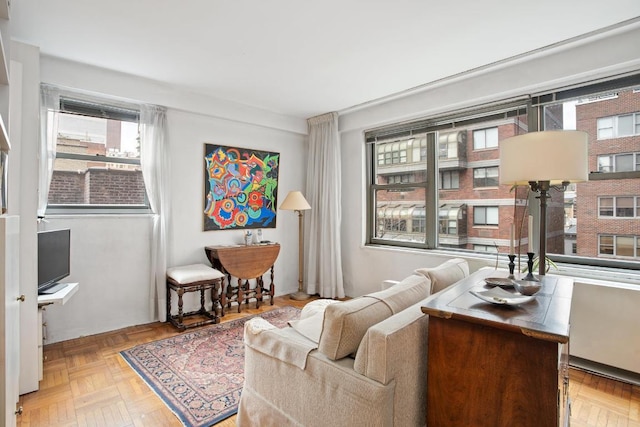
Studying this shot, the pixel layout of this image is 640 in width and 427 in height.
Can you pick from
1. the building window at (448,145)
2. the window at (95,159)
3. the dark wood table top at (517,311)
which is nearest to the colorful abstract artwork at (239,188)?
the window at (95,159)

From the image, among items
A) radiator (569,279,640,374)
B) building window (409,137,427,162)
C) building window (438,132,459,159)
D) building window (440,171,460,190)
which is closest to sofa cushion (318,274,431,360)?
radiator (569,279,640,374)

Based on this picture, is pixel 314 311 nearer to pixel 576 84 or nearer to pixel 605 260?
pixel 605 260

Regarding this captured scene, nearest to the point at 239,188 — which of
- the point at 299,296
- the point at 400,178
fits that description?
the point at 299,296

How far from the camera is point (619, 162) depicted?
7.95 ft

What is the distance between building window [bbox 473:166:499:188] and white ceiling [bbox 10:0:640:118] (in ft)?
3.14

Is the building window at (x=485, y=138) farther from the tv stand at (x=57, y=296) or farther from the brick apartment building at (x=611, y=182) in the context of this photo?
the tv stand at (x=57, y=296)

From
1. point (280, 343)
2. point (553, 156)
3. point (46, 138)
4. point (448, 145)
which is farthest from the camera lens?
point (448, 145)

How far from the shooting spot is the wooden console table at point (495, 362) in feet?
3.39

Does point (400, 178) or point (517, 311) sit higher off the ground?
point (400, 178)

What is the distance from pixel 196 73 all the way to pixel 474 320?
113 inches

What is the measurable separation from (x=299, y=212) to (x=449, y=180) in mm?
1821

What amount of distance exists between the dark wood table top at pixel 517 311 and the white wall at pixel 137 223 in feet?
8.19

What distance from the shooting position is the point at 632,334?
216 cm

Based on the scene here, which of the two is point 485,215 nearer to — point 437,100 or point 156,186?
point 437,100
